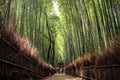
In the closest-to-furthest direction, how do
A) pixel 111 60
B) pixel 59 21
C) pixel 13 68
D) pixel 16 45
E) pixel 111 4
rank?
pixel 111 60 < pixel 13 68 < pixel 16 45 < pixel 111 4 < pixel 59 21

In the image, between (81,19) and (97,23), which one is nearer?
(97,23)

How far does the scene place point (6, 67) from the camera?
3092mm

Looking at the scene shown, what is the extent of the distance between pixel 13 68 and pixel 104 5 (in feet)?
12.0

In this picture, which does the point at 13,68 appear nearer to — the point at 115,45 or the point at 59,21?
the point at 115,45

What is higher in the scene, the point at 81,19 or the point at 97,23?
the point at 81,19

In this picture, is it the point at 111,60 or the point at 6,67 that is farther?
the point at 111,60

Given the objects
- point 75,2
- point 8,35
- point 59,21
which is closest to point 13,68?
point 8,35

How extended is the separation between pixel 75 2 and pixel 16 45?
4.86 metres

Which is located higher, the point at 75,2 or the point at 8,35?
the point at 75,2

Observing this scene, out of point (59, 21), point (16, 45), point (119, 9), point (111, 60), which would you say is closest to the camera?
point (111, 60)

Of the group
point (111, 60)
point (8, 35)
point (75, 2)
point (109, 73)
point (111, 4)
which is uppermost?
point (75, 2)

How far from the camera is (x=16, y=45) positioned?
394 centimetres

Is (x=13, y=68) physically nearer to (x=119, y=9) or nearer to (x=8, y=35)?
(x=8, y=35)

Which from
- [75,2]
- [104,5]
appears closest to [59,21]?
[75,2]
